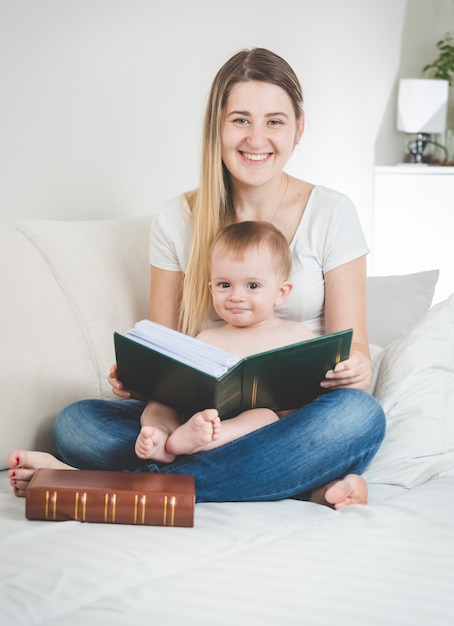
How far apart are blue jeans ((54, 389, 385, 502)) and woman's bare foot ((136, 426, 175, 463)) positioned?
3 cm

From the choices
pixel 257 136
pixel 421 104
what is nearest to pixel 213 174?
pixel 257 136

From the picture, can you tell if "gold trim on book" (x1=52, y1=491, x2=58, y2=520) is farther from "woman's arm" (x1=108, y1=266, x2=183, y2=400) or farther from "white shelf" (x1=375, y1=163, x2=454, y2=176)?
"white shelf" (x1=375, y1=163, x2=454, y2=176)

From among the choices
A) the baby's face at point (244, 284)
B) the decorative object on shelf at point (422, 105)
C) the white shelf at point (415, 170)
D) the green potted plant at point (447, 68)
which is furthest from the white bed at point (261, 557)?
the green potted plant at point (447, 68)

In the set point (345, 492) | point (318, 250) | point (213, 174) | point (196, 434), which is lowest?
point (345, 492)

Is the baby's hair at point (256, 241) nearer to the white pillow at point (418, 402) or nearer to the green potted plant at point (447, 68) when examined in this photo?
the white pillow at point (418, 402)

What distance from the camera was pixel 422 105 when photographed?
372 cm

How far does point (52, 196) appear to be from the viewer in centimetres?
222

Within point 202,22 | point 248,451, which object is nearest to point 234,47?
point 202,22

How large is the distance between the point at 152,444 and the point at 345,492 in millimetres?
334

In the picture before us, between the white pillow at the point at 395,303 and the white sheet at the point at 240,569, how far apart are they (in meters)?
0.79

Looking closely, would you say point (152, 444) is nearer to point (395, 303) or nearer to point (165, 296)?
point (165, 296)

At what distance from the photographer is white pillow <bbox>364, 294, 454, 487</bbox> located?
162 centimetres

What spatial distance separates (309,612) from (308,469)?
469 mm

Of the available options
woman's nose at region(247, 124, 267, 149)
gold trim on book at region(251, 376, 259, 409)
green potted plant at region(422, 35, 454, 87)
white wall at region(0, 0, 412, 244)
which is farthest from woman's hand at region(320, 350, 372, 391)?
green potted plant at region(422, 35, 454, 87)
